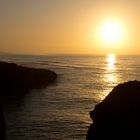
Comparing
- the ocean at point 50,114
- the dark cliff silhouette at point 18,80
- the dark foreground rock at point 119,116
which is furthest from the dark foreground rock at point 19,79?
the dark foreground rock at point 119,116

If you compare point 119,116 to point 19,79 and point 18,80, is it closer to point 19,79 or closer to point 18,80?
point 18,80

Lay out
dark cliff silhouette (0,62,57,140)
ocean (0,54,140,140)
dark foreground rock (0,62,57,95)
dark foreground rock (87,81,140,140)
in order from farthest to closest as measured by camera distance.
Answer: dark foreground rock (0,62,57,95) → dark cliff silhouette (0,62,57,140) → ocean (0,54,140,140) → dark foreground rock (87,81,140,140)

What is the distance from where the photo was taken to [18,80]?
122m

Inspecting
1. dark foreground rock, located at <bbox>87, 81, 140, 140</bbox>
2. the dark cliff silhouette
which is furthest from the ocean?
dark foreground rock, located at <bbox>87, 81, 140, 140</bbox>

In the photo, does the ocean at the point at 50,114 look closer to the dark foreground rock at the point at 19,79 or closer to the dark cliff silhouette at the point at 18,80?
the dark cliff silhouette at the point at 18,80

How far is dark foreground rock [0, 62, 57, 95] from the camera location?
371ft

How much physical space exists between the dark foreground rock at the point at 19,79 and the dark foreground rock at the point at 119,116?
78041 millimetres

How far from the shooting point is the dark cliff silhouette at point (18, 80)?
110 metres

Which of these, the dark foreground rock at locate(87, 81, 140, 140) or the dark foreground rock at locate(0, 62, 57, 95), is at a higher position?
the dark foreground rock at locate(87, 81, 140, 140)

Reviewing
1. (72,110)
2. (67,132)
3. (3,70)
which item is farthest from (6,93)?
(67,132)

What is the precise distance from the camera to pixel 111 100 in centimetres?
3009

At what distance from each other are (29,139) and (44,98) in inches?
1733

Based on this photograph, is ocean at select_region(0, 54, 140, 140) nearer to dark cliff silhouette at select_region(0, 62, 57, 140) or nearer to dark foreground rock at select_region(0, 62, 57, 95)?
dark cliff silhouette at select_region(0, 62, 57, 140)

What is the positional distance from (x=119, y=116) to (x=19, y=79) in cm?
9732
